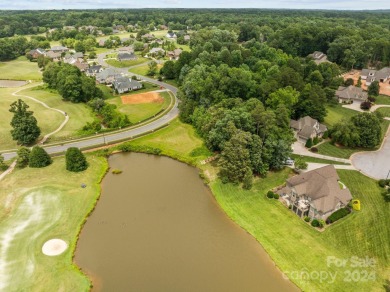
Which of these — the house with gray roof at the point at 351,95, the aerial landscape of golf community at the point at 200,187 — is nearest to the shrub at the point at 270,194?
the aerial landscape of golf community at the point at 200,187

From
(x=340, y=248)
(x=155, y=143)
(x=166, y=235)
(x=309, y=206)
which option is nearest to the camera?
(x=340, y=248)

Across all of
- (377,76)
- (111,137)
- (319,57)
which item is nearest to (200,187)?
(111,137)

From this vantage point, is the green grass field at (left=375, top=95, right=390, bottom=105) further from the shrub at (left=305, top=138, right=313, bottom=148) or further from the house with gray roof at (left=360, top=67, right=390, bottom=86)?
the shrub at (left=305, top=138, right=313, bottom=148)

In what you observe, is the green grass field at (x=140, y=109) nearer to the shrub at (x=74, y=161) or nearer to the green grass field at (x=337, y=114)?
the shrub at (x=74, y=161)

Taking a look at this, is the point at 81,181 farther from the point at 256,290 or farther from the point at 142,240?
the point at 256,290

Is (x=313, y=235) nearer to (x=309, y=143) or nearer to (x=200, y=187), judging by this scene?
(x=200, y=187)

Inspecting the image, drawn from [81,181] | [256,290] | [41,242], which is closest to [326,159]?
[256,290]
